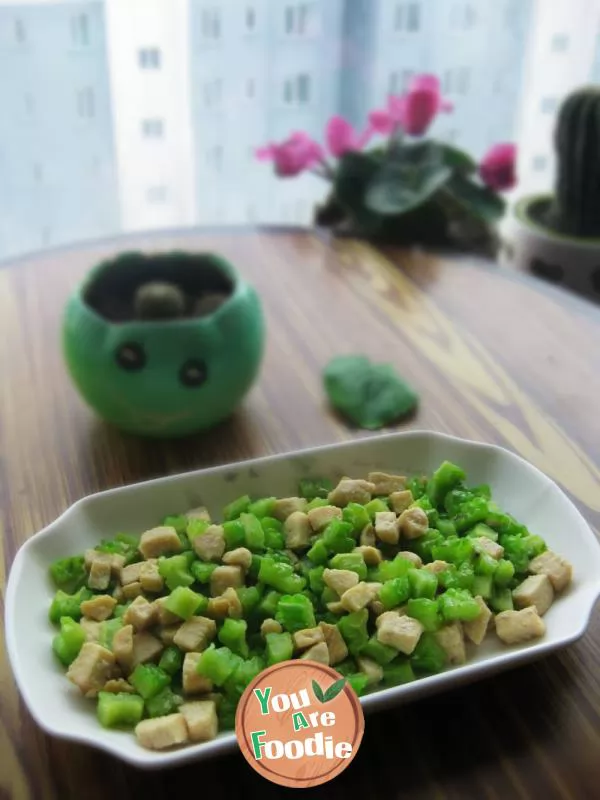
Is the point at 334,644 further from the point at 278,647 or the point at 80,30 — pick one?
the point at 80,30

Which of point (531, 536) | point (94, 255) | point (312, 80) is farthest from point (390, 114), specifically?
point (531, 536)

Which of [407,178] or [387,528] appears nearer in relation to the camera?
[387,528]

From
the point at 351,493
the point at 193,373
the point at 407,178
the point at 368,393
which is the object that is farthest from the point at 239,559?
the point at 407,178

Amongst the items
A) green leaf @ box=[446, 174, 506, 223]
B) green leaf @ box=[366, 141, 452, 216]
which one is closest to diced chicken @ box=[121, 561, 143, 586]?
green leaf @ box=[366, 141, 452, 216]

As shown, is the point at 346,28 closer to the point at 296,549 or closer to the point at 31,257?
the point at 31,257

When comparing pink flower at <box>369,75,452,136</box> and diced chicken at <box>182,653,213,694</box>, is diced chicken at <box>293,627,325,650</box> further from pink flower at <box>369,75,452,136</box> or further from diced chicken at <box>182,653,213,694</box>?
pink flower at <box>369,75,452,136</box>

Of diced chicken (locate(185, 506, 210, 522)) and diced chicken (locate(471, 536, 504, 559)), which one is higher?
diced chicken (locate(471, 536, 504, 559))
